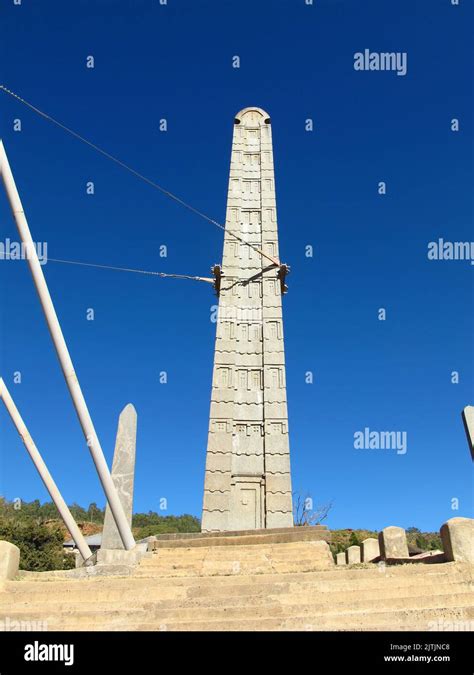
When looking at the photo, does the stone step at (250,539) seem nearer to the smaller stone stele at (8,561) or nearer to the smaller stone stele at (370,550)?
the smaller stone stele at (8,561)

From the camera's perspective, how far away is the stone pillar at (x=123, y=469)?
11.7 m

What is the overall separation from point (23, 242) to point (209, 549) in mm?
6055

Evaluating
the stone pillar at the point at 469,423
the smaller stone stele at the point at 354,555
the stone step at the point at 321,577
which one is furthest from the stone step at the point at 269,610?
the smaller stone stele at the point at 354,555

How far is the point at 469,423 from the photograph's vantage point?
476 inches

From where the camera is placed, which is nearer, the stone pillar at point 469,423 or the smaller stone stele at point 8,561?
the smaller stone stele at point 8,561

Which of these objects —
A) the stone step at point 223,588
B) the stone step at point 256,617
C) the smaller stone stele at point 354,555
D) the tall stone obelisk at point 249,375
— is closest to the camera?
the stone step at point 256,617

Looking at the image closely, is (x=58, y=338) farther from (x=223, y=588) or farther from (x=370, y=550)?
(x=370, y=550)

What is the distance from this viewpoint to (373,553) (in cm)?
1280

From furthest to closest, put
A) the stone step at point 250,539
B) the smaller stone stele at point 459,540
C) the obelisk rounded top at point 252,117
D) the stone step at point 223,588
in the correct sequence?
the obelisk rounded top at point 252,117 < the stone step at point 250,539 < the smaller stone stele at point 459,540 < the stone step at point 223,588

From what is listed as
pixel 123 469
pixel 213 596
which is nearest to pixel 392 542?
pixel 213 596

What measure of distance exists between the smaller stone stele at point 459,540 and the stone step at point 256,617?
1.15 meters

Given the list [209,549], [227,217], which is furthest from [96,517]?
[209,549]

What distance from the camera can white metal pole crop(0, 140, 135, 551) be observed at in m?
7.88
